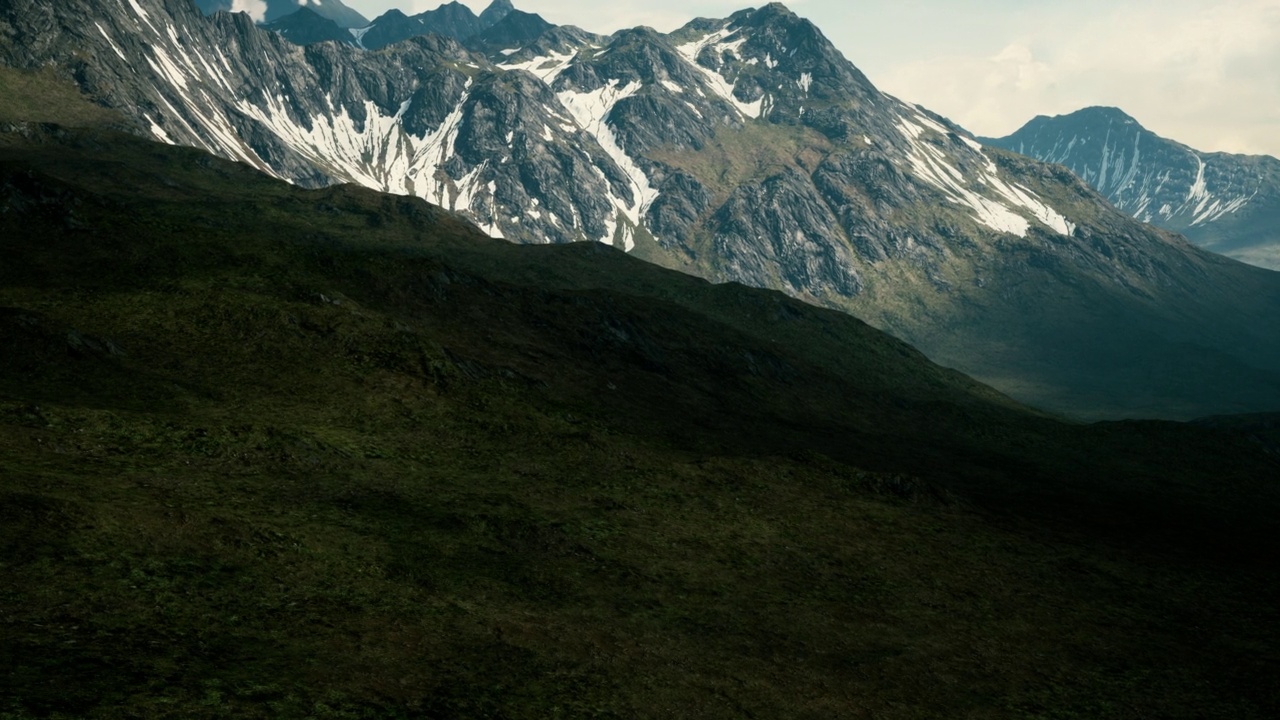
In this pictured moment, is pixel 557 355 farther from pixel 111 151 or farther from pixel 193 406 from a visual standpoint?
pixel 111 151

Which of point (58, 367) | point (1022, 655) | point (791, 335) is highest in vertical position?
point (791, 335)

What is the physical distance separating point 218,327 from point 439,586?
133 feet

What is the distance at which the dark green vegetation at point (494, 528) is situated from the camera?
1244 inches

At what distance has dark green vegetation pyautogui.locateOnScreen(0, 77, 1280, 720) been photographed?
3159 centimetres

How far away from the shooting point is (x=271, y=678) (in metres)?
28.0

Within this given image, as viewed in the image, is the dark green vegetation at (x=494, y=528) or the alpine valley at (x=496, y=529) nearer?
the alpine valley at (x=496, y=529)

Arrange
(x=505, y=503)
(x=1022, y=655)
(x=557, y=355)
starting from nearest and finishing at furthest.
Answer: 1. (x=1022, y=655)
2. (x=505, y=503)
3. (x=557, y=355)

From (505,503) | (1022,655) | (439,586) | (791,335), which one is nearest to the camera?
(439,586)

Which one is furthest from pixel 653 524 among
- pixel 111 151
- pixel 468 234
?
pixel 111 151

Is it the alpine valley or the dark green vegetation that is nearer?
the alpine valley

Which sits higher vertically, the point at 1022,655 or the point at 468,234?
the point at 468,234

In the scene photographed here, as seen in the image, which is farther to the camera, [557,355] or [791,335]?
[791,335]

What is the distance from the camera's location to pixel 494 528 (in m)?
49.9

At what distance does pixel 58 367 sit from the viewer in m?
57.2
